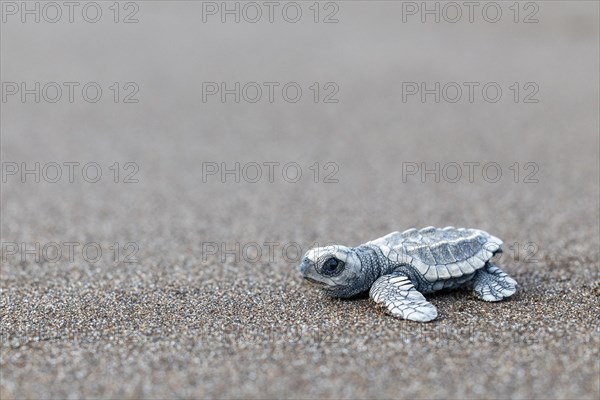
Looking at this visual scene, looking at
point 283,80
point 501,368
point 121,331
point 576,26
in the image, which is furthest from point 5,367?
point 576,26

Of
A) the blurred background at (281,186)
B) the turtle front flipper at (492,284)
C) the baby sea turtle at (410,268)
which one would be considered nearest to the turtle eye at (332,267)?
the baby sea turtle at (410,268)

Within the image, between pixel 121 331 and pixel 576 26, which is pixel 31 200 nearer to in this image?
pixel 121 331

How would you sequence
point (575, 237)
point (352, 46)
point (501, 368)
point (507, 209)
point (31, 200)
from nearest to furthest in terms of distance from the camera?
1. point (501, 368)
2. point (575, 237)
3. point (507, 209)
4. point (31, 200)
5. point (352, 46)

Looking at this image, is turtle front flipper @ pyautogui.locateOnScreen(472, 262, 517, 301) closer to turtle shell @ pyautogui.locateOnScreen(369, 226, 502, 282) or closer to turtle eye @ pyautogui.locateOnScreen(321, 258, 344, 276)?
turtle shell @ pyautogui.locateOnScreen(369, 226, 502, 282)

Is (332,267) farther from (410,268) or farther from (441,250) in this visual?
(441,250)

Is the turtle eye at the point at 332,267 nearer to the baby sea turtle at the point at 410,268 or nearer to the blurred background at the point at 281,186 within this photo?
the baby sea turtle at the point at 410,268

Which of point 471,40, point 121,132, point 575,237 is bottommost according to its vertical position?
point 575,237
